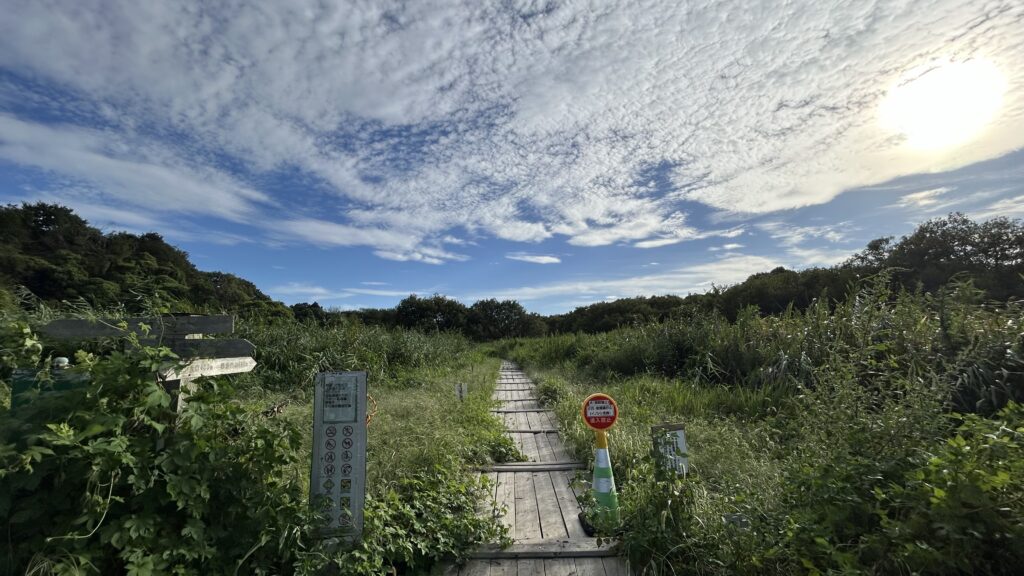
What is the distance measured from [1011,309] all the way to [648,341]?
6226 millimetres

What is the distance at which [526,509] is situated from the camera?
3.59 meters

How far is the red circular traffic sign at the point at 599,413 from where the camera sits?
3.37 meters

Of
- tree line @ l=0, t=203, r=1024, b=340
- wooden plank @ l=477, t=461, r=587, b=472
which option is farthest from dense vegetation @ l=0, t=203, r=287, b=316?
wooden plank @ l=477, t=461, r=587, b=472

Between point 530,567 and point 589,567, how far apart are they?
0.36 meters

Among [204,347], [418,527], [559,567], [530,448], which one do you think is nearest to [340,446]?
[418,527]

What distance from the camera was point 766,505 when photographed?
2.62 meters

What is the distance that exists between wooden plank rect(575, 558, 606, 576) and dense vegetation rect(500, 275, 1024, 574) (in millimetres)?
211

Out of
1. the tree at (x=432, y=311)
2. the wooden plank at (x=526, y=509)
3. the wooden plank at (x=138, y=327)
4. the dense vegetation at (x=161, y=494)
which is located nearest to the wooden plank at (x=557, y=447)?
the wooden plank at (x=526, y=509)

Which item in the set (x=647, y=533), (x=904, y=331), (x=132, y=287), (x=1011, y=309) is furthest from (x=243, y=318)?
(x=1011, y=309)

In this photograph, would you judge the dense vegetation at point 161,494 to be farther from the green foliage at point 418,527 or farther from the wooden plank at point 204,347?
the wooden plank at point 204,347

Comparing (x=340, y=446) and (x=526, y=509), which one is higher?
(x=340, y=446)

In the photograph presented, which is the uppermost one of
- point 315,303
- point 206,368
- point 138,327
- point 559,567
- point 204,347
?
point 315,303

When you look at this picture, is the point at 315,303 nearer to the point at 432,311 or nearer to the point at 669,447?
the point at 432,311

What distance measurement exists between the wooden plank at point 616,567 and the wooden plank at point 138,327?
264cm
